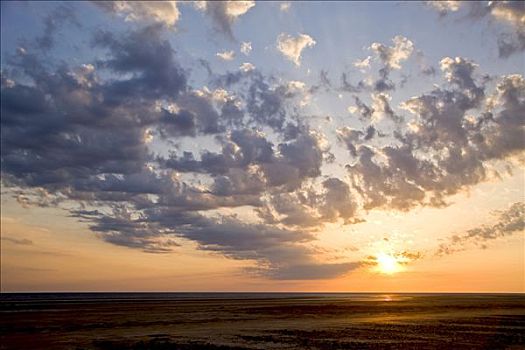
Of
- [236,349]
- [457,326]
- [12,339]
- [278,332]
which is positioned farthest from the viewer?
[457,326]

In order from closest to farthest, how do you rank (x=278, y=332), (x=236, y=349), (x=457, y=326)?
(x=236, y=349) < (x=278, y=332) < (x=457, y=326)

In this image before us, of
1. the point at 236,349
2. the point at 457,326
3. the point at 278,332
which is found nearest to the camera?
the point at 236,349

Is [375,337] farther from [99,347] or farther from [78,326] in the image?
[78,326]

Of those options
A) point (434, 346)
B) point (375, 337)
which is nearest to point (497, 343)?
point (434, 346)

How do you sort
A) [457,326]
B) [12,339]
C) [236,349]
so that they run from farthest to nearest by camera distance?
[457,326] → [12,339] → [236,349]

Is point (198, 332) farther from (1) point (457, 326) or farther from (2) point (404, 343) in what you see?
(1) point (457, 326)

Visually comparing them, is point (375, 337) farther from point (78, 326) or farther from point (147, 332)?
point (78, 326)

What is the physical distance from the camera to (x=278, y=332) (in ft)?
148

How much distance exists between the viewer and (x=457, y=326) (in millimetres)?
49656

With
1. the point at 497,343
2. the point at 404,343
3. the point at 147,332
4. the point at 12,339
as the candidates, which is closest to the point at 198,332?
the point at 147,332

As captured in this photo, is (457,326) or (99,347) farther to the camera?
(457,326)

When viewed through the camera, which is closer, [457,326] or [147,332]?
[147,332]

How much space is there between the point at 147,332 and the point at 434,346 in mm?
25752

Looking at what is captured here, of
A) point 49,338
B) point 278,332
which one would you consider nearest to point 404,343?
point 278,332
